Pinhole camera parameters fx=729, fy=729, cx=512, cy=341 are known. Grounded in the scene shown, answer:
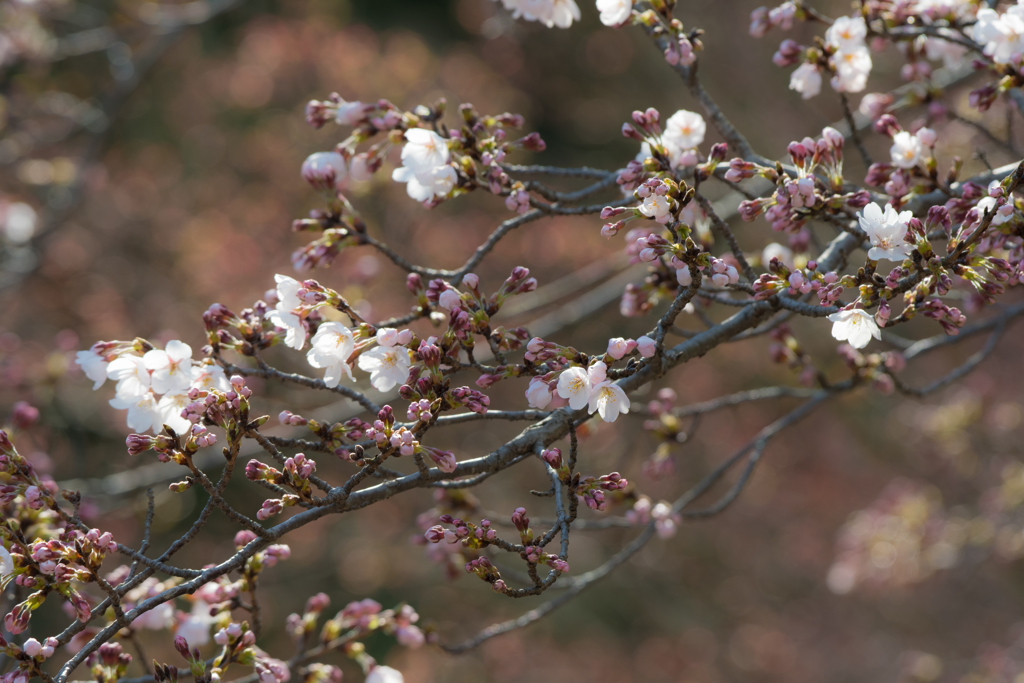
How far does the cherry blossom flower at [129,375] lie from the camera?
1.71 meters

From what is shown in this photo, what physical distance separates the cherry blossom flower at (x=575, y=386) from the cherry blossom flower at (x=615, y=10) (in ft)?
3.51

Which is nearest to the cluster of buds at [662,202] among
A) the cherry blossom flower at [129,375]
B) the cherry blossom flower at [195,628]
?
the cherry blossom flower at [129,375]

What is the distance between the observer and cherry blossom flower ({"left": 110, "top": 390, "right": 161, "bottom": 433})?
67.9 inches

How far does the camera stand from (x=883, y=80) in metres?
6.63

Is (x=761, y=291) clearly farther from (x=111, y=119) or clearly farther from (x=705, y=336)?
(x=111, y=119)

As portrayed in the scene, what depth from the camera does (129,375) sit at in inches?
68.2

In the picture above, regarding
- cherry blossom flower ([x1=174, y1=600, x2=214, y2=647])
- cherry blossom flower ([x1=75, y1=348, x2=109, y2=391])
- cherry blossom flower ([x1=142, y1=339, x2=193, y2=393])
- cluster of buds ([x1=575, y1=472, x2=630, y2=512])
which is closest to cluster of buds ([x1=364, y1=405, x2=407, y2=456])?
cluster of buds ([x1=575, y1=472, x2=630, y2=512])

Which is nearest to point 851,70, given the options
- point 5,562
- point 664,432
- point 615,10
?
point 615,10

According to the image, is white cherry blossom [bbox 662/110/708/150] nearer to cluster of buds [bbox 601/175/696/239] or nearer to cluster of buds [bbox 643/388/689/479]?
cluster of buds [bbox 601/175/696/239]

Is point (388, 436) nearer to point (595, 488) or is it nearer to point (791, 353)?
point (595, 488)

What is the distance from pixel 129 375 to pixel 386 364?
2.04 ft

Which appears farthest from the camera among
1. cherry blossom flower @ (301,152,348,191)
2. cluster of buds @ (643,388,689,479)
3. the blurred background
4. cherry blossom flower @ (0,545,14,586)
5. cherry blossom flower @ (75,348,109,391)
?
the blurred background

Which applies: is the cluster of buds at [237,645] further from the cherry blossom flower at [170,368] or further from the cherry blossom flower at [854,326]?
the cherry blossom flower at [854,326]

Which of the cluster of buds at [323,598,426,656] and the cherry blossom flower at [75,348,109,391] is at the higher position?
the cherry blossom flower at [75,348,109,391]
